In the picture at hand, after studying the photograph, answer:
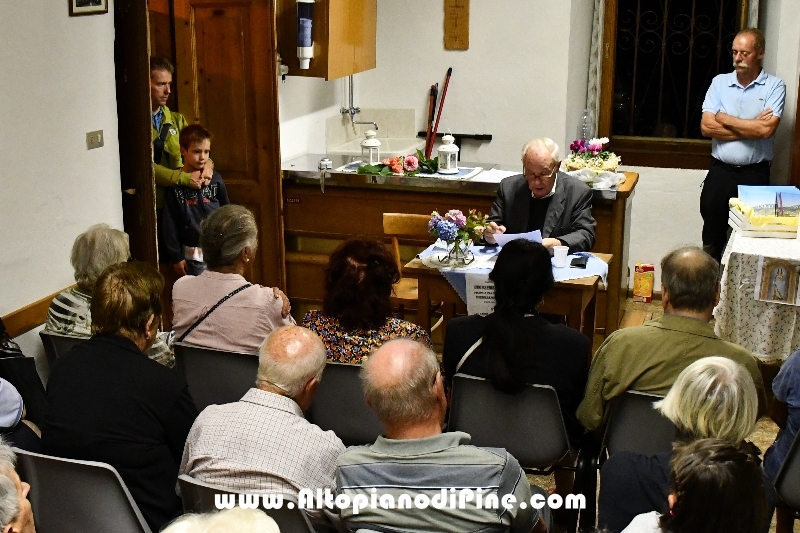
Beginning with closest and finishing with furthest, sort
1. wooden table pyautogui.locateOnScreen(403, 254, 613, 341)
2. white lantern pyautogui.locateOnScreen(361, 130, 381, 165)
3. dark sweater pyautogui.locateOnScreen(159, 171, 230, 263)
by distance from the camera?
wooden table pyautogui.locateOnScreen(403, 254, 613, 341)
dark sweater pyautogui.locateOnScreen(159, 171, 230, 263)
white lantern pyautogui.locateOnScreen(361, 130, 381, 165)

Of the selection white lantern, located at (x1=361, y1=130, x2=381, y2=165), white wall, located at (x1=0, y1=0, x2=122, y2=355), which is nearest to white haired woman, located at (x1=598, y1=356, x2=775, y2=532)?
white wall, located at (x1=0, y1=0, x2=122, y2=355)

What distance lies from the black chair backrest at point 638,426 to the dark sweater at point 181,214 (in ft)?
9.59

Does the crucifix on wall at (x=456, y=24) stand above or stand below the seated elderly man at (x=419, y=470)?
above

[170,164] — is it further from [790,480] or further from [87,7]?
[790,480]

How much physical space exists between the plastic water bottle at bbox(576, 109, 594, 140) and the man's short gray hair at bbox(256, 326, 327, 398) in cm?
500

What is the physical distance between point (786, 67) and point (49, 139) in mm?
4364

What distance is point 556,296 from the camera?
4.28 meters

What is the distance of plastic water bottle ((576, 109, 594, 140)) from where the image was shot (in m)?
7.31

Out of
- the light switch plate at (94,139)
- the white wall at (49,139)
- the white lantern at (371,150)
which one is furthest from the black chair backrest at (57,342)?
the white lantern at (371,150)

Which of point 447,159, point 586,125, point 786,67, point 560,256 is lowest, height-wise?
point 560,256

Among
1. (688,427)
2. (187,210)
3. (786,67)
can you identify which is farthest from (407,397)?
(786,67)

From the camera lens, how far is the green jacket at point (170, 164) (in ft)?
17.1

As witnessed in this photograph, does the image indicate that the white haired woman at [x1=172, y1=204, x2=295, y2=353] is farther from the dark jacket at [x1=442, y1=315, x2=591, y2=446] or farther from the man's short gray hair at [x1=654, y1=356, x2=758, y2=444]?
the man's short gray hair at [x1=654, y1=356, x2=758, y2=444]

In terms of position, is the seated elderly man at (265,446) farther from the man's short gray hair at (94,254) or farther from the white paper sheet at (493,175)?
the white paper sheet at (493,175)
